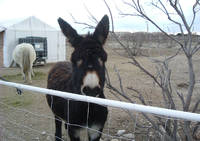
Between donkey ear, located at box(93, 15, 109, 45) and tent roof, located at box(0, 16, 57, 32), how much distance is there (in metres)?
13.0

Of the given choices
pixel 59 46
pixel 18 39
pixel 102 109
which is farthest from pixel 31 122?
pixel 59 46

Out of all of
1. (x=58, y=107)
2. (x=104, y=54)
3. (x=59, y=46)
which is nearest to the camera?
(x=104, y=54)

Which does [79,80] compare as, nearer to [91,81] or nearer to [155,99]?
[91,81]

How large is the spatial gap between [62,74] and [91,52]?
5.18ft

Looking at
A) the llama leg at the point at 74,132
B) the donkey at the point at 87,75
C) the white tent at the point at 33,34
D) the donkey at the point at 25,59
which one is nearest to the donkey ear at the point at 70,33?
the donkey at the point at 87,75

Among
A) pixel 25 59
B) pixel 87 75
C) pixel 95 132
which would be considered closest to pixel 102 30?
pixel 87 75

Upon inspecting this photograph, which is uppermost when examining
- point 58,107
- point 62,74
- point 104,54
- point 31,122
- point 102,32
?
point 102,32

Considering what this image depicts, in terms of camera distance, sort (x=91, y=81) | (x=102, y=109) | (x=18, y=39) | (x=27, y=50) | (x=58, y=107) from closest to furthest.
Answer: (x=91, y=81) < (x=102, y=109) < (x=58, y=107) < (x=27, y=50) < (x=18, y=39)

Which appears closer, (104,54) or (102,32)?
(104,54)

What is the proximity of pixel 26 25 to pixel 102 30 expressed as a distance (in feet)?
45.7

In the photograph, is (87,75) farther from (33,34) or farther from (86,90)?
(33,34)

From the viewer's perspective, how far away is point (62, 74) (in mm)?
3617

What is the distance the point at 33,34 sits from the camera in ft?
49.6

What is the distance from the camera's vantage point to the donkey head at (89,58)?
199 cm
